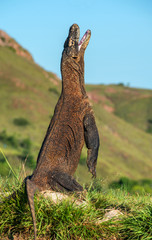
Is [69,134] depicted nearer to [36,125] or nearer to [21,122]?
[21,122]

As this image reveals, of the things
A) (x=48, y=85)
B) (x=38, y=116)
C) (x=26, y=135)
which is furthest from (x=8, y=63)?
(x=26, y=135)

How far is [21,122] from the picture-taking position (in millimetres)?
59781

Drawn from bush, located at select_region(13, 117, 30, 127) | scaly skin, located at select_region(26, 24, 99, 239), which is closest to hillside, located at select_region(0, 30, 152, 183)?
bush, located at select_region(13, 117, 30, 127)

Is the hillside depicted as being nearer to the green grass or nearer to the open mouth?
the open mouth

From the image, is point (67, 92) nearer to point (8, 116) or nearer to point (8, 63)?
point (8, 116)

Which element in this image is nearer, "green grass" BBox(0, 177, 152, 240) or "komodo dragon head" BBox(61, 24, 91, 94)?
"green grass" BBox(0, 177, 152, 240)

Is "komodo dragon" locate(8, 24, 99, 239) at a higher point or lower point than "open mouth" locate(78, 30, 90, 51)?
lower

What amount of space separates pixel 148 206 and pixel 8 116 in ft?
183

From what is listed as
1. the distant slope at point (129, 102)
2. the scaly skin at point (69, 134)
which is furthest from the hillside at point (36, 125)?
the distant slope at point (129, 102)

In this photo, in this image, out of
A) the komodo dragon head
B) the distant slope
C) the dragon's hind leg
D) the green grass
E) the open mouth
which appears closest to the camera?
the green grass

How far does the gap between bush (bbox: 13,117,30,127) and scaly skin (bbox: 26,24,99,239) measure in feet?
172

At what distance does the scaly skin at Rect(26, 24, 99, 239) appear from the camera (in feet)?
24.0

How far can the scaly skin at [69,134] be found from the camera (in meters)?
7.30

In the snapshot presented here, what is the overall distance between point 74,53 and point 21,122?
5293cm
